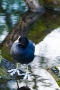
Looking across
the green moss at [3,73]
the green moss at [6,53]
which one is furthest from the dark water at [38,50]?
the green moss at [6,53]

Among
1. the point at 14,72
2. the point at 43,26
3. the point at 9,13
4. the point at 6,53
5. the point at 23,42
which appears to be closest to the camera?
the point at 23,42

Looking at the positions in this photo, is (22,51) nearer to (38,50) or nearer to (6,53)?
(6,53)

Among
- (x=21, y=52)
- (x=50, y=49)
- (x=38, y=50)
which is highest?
(x=21, y=52)

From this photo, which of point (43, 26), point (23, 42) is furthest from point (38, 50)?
point (43, 26)

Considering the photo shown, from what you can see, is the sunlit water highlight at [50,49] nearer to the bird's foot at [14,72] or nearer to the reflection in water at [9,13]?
the bird's foot at [14,72]

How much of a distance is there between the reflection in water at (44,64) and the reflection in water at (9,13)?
4.76ft

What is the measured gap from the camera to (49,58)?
8938 millimetres

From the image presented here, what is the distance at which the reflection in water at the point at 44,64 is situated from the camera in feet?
22.9

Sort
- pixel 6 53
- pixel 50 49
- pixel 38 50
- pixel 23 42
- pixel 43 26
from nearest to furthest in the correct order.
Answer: pixel 23 42 → pixel 6 53 → pixel 38 50 → pixel 50 49 → pixel 43 26

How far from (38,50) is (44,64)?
3.73 feet

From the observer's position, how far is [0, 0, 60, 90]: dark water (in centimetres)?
702

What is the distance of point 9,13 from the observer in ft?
48.0

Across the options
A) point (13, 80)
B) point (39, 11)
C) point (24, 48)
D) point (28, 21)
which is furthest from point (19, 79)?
point (39, 11)

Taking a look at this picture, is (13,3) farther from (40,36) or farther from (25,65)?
(25,65)
